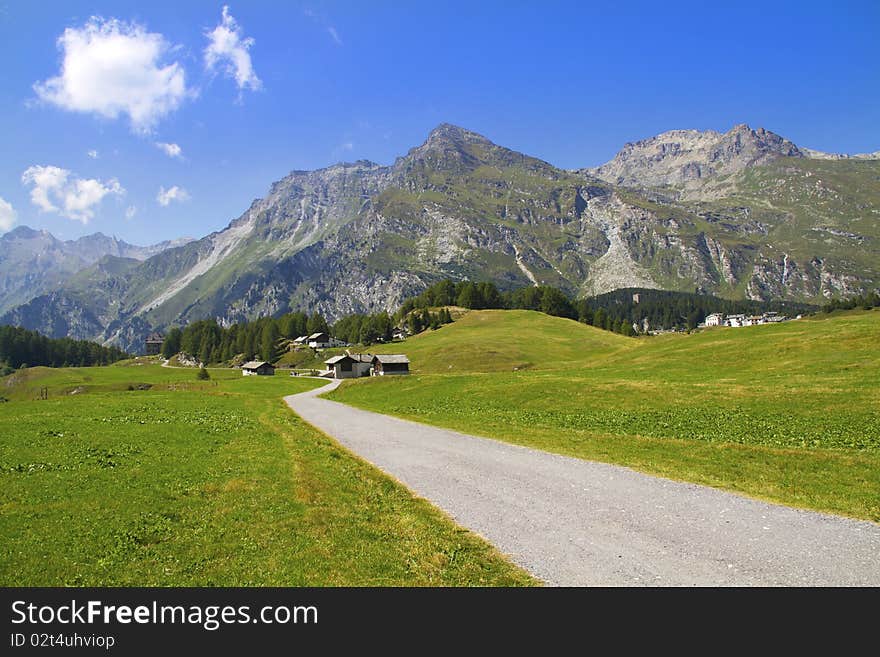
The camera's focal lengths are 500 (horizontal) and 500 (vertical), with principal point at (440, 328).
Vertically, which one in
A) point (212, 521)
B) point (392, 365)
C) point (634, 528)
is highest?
point (392, 365)

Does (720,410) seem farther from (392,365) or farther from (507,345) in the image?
(507,345)

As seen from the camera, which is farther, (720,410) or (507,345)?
(507,345)

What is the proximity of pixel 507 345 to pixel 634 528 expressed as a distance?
122m

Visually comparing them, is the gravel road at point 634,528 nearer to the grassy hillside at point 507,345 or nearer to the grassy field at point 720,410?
the grassy field at point 720,410

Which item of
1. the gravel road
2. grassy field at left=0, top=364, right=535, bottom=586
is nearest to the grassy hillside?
the gravel road

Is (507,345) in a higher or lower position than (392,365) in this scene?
higher

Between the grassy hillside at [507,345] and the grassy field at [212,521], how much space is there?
88.4 meters

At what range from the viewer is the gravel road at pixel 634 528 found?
1159 cm

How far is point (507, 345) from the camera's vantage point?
136 metres

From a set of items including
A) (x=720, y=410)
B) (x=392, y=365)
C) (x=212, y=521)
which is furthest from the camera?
(x=392, y=365)

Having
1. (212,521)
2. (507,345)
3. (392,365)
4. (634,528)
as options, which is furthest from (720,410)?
(507,345)

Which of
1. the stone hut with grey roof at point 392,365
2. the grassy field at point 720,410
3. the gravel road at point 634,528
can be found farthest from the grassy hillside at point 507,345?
the gravel road at point 634,528
